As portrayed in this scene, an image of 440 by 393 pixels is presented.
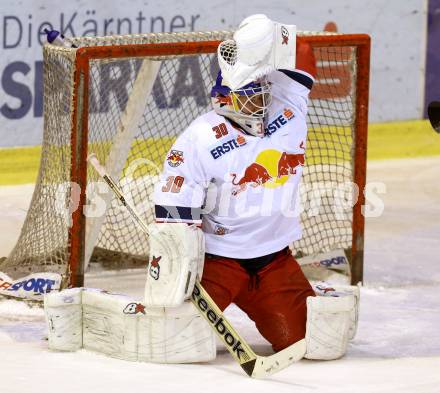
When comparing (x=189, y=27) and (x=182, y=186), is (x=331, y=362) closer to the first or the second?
(x=182, y=186)

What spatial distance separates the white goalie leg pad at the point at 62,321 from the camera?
4.96m

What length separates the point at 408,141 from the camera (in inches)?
352

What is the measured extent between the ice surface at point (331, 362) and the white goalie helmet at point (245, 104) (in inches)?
29.5

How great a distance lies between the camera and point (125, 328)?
489cm

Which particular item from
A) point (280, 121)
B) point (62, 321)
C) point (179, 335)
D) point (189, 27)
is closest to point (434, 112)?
point (280, 121)

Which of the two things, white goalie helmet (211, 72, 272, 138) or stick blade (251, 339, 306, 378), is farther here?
white goalie helmet (211, 72, 272, 138)

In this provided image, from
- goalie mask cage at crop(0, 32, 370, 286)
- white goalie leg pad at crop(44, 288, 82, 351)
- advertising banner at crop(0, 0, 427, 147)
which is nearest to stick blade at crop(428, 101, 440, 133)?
goalie mask cage at crop(0, 32, 370, 286)

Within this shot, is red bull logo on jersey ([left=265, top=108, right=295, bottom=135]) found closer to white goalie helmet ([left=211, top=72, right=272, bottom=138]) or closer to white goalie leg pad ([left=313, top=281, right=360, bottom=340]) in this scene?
white goalie helmet ([left=211, top=72, right=272, bottom=138])

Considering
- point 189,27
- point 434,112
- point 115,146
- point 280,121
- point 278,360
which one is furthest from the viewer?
point 189,27

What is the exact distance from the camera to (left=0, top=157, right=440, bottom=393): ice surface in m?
4.60

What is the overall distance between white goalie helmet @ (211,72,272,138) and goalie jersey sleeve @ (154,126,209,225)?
0.15 meters

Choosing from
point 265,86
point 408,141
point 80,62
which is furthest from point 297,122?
point 408,141

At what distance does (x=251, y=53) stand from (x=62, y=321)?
3.40ft

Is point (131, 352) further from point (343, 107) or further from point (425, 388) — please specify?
point (343, 107)
